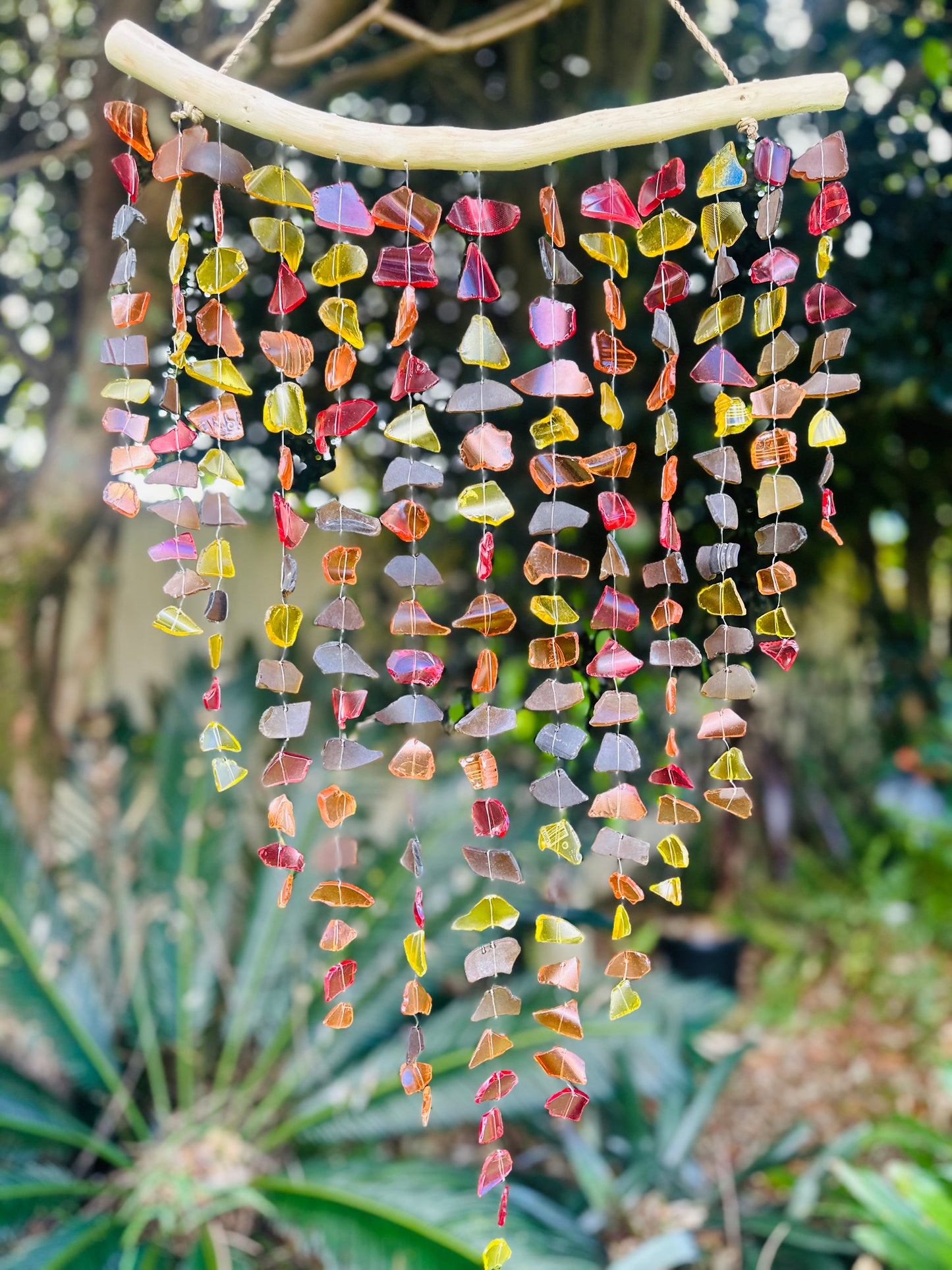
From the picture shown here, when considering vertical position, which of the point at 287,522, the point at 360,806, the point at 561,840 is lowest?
the point at 360,806

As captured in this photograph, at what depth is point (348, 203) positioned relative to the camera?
557 mm

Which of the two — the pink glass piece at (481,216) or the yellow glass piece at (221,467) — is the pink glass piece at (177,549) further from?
the pink glass piece at (481,216)

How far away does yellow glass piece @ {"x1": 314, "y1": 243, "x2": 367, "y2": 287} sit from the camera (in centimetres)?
56

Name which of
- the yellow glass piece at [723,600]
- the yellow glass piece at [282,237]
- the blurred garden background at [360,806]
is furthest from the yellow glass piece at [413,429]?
the blurred garden background at [360,806]

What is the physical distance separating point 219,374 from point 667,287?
12.3 inches

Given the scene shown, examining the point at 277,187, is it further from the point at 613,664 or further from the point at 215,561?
the point at 613,664

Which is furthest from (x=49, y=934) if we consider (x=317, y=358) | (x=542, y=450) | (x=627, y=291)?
(x=627, y=291)

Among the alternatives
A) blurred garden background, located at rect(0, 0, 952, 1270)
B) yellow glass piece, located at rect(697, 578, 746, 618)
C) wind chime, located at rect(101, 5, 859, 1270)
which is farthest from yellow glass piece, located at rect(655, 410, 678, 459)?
blurred garden background, located at rect(0, 0, 952, 1270)

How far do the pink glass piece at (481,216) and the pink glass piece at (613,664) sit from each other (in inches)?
11.3

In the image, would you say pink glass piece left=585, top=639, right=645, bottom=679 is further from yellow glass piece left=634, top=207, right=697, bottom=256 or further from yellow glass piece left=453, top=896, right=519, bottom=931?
yellow glass piece left=634, top=207, right=697, bottom=256

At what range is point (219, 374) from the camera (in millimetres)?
563

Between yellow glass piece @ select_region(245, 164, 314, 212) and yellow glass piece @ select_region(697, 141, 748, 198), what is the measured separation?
26 cm

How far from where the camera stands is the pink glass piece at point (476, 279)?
0.57 meters

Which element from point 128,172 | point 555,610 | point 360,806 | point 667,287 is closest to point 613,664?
point 555,610
